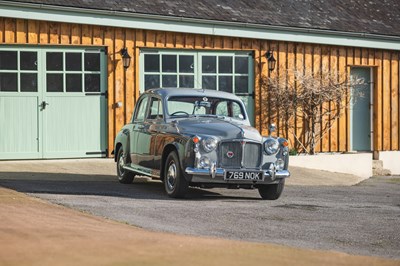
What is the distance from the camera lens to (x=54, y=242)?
26.6 feet

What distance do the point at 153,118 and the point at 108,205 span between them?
3169 mm

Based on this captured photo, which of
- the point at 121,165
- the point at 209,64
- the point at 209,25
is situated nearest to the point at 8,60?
the point at 121,165

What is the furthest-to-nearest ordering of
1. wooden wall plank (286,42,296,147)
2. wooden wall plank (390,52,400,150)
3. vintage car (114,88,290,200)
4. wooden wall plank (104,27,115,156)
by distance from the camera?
wooden wall plank (390,52,400,150)
wooden wall plank (286,42,296,147)
wooden wall plank (104,27,115,156)
vintage car (114,88,290,200)

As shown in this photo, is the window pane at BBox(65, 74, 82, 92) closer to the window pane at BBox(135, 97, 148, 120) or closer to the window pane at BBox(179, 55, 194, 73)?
the window pane at BBox(179, 55, 194, 73)

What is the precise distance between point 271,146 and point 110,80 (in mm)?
6949

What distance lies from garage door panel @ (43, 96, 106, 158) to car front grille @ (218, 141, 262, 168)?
258 inches

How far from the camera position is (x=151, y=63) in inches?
810

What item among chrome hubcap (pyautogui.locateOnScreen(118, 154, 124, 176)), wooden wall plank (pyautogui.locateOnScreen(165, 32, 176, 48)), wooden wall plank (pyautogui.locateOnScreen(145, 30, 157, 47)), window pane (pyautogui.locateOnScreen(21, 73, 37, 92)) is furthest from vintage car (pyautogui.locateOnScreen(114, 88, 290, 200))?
wooden wall plank (pyautogui.locateOnScreen(165, 32, 176, 48))

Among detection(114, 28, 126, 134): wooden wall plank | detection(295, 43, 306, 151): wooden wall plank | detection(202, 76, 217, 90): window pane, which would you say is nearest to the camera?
detection(114, 28, 126, 134): wooden wall plank

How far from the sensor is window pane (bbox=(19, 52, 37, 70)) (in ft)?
62.4

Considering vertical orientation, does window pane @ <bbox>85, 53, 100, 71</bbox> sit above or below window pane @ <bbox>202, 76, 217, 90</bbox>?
above

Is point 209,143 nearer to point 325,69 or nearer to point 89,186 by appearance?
point 89,186

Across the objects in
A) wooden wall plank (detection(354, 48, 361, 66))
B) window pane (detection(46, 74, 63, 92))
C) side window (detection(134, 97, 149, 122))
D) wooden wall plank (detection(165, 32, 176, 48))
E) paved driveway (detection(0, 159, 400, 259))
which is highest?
wooden wall plank (detection(165, 32, 176, 48))

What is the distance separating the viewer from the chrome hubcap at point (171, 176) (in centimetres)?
1369
